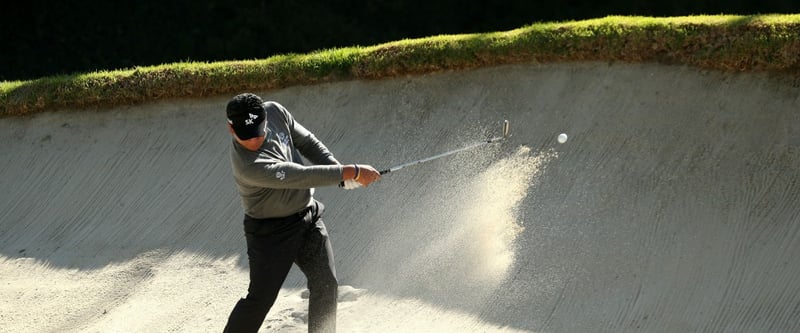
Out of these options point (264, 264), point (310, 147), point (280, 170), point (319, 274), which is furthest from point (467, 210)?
point (280, 170)

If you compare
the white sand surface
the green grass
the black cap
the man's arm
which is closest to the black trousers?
the man's arm

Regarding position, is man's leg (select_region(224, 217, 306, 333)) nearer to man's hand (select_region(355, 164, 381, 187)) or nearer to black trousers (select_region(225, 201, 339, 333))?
black trousers (select_region(225, 201, 339, 333))

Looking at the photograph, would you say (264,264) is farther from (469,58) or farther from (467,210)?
(469,58)

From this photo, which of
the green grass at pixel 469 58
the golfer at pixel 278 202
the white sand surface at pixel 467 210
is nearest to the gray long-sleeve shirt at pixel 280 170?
the golfer at pixel 278 202

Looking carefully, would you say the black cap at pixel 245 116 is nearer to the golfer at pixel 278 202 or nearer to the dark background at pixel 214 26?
the golfer at pixel 278 202

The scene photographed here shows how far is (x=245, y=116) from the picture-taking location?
20.0 feet

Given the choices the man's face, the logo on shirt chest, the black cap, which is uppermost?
the black cap

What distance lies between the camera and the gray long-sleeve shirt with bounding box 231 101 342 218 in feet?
20.2

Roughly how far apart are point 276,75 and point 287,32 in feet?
12.7

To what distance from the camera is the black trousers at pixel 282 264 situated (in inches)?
253

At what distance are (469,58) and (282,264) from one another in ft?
12.2

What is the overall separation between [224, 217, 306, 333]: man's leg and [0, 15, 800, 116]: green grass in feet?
11.8

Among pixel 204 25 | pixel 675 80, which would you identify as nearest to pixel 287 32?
pixel 204 25

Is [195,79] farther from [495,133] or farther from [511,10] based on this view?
[511,10]
